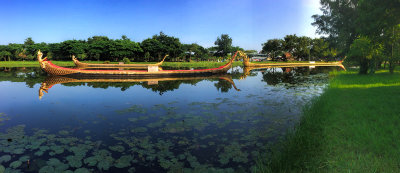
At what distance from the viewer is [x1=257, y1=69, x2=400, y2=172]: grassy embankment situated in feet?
13.9

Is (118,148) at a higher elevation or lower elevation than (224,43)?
lower

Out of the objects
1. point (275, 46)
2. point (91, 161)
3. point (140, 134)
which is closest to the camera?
point (91, 161)

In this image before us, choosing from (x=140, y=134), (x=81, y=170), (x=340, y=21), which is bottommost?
(x=81, y=170)

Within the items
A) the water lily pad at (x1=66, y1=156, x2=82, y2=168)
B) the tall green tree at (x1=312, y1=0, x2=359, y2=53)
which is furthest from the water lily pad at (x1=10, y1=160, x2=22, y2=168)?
the tall green tree at (x1=312, y1=0, x2=359, y2=53)

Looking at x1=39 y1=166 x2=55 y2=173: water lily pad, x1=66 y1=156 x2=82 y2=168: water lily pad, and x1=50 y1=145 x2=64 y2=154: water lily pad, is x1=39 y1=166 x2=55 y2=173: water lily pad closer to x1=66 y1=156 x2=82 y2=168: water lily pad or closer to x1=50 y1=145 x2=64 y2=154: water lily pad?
x1=66 y1=156 x2=82 y2=168: water lily pad

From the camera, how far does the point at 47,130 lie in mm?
6535

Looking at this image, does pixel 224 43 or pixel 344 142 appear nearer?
pixel 344 142

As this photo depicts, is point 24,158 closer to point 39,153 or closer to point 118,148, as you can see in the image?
point 39,153

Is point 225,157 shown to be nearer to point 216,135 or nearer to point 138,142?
point 216,135

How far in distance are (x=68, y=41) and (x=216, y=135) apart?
234 ft

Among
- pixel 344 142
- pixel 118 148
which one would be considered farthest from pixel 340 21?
pixel 118 148

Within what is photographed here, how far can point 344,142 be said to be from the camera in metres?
5.24

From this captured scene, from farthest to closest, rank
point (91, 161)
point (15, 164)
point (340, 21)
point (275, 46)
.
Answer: point (275, 46) → point (340, 21) → point (91, 161) → point (15, 164)

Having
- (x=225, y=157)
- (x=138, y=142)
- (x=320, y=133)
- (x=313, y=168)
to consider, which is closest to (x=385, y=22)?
(x=320, y=133)
